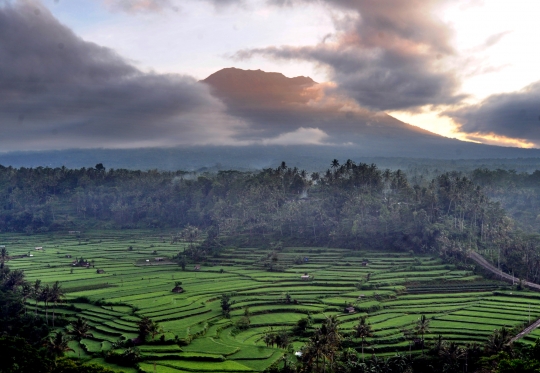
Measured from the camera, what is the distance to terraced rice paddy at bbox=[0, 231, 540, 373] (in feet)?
118

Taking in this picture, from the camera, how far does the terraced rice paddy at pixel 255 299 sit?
35969 mm

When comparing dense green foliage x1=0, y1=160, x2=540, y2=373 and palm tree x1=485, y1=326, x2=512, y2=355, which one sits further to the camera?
dense green foliage x1=0, y1=160, x2=540, y2=373

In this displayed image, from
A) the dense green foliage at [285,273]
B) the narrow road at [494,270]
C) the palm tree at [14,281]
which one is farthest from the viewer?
the narrow road at [494,270]

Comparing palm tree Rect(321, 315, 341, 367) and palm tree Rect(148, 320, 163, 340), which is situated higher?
palm tree Rect(321, 315, 341, 367)

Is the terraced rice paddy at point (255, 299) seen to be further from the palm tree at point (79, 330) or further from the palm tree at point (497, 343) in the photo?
the palm tree at point (497, 343)

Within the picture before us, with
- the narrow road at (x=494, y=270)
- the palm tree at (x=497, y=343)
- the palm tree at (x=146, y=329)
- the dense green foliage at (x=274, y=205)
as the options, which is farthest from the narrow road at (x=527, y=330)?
the palm tree at (x=146, y=329)

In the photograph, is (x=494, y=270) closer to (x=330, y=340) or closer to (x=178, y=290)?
(x=330, y=340)

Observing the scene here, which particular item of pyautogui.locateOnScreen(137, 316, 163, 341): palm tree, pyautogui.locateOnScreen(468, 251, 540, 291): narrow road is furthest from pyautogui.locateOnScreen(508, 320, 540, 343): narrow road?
pyautogui.locateOnScreen(137, 316, 163, 341): palm tree

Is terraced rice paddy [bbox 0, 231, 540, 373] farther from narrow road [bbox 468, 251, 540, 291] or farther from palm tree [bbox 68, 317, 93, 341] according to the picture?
narrow road [bbox 468, 251, 540, 291]

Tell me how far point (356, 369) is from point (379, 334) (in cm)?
684

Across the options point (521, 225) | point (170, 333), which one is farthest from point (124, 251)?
point (521, 225)

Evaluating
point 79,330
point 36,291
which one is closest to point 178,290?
point 36,291

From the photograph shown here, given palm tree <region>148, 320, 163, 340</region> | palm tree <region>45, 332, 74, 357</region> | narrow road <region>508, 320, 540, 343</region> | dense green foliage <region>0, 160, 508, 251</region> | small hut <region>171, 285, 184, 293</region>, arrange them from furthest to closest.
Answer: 1. dense green foliage <region>0, 160, 508, 251</region>
2. small hut <region>171, 285, 184, 293</region>
3. narrow road <region>508, 320, 540, 343</region>
4. palm tree <region>148, 320, 163, 340</region>
5. palm tree <region>45, 332, 74, 357</region>

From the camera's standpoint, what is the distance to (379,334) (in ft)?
126
